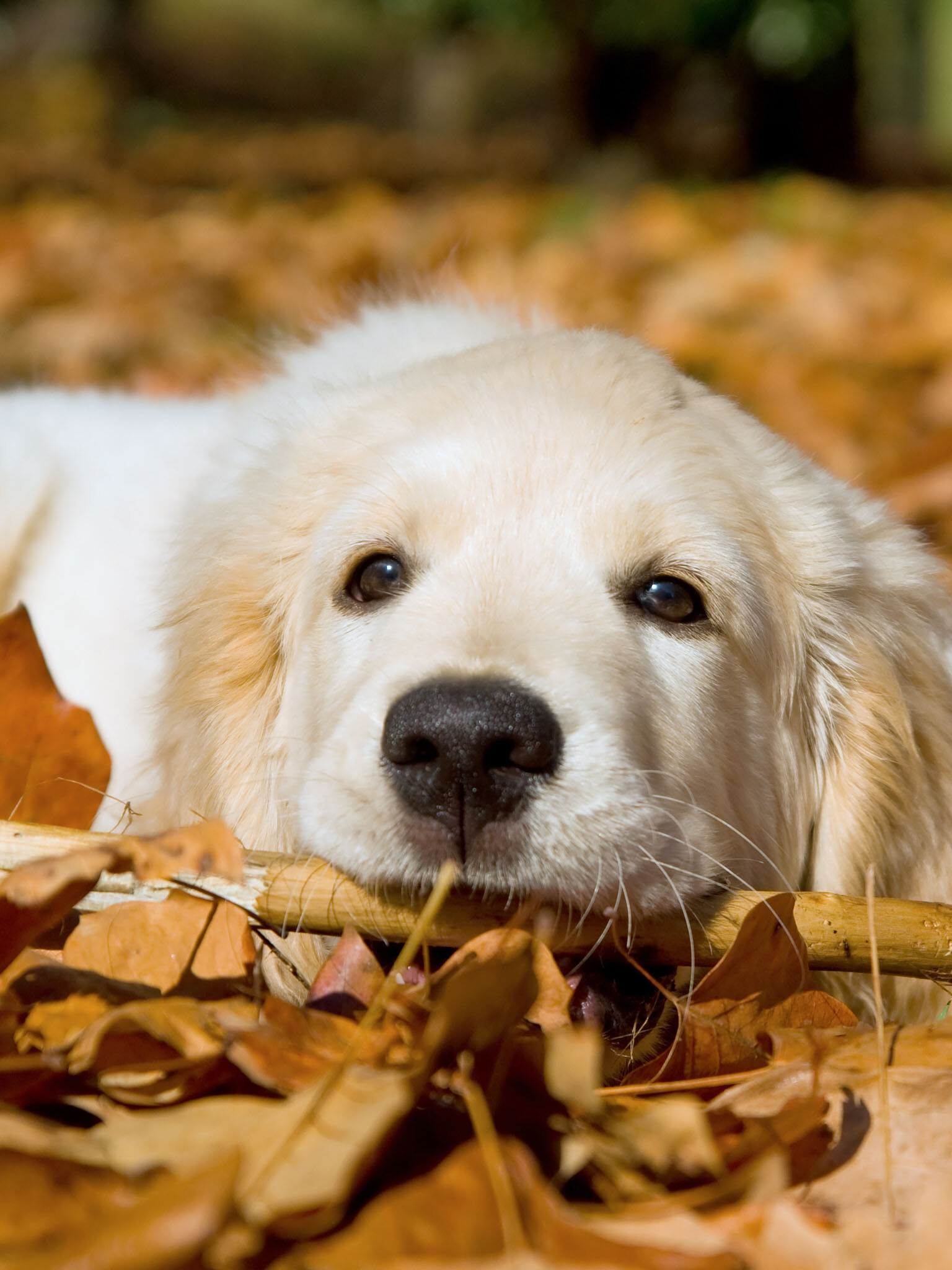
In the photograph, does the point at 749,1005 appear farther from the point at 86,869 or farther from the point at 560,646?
the point at 86,869

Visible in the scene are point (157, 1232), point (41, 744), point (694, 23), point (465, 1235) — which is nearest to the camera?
point (157, 1232)

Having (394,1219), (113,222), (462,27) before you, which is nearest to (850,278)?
(113,222)

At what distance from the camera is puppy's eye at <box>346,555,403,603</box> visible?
2484mm

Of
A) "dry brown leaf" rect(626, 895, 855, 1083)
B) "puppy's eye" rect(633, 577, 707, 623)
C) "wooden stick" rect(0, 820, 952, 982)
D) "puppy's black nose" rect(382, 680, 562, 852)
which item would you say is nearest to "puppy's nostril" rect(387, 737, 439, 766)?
Answer: "puppy's black nose" rect(382, 680, 562, 852)

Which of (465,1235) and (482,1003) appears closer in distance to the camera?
(465,1235)

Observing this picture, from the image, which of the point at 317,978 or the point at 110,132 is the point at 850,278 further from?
the point at 110,132

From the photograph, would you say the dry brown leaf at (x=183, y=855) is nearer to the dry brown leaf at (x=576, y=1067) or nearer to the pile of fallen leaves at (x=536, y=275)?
the dry brown leaf at (x=576, y=1067)

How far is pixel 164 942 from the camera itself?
186cm

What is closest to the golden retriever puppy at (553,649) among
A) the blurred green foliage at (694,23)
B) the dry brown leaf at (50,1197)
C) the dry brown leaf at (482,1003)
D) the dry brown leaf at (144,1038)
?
the dry brown leaf at (482,1003)

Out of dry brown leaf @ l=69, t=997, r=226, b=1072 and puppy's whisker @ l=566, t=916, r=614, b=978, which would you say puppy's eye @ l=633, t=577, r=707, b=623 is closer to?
puppy's whisker @ l=566, t=916, r=614, b=978

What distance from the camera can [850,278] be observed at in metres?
7.78

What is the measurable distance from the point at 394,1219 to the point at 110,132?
22.4m

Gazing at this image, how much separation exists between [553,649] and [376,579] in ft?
1.85

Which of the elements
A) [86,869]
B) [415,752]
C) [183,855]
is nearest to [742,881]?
[415,752]
